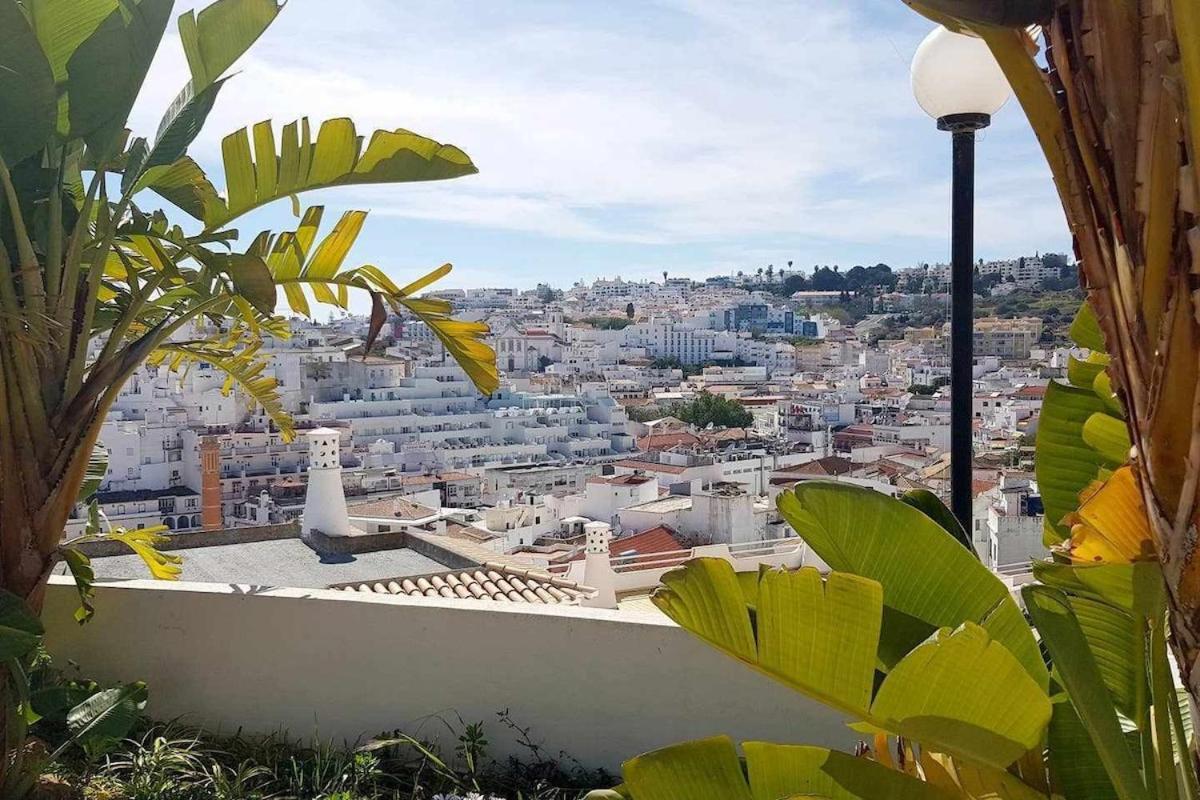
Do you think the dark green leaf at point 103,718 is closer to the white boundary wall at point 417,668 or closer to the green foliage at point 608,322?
the white boundary wall at point 417,668

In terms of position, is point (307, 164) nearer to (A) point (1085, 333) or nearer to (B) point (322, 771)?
(B) point (322, 771)

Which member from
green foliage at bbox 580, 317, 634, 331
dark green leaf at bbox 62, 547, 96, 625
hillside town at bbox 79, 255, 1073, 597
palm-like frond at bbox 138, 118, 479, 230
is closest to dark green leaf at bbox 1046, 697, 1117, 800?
palm-like frond at bbox 138, 118, 479, 230

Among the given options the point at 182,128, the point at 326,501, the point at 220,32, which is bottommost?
the point at 326,501

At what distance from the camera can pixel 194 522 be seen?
2333cm

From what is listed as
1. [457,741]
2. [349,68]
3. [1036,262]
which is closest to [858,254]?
[1036,262]

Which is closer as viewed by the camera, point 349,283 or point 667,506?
point 349,283

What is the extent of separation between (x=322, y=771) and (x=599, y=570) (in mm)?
5698

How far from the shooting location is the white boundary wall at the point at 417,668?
2.34 metres

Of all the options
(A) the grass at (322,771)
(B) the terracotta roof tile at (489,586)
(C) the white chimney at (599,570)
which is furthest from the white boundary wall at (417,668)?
(C) the white chimney at (599,570)

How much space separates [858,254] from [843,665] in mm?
48292

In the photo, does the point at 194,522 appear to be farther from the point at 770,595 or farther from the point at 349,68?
the point at 770,595

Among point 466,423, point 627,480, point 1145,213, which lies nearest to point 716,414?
point 627,480

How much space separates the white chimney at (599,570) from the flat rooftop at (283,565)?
4.34 feet

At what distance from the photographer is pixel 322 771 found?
7.58 ft
